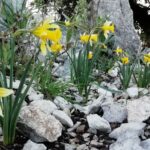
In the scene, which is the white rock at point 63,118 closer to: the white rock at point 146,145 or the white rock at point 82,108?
the white rock at point 82,108

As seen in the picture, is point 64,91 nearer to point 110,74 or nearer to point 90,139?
point 90,139

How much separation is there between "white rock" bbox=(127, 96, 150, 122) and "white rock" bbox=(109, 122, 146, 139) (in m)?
0.13

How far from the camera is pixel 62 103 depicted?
2443mm

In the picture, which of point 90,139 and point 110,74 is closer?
point 90,139

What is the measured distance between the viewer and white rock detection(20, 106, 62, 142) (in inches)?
71.0

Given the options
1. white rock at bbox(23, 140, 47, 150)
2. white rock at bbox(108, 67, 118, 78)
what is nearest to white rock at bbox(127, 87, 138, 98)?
white rock at bbox(108, 67, 118, 78)

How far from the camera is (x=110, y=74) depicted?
3711mm

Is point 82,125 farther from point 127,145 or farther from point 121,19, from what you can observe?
point 121,19

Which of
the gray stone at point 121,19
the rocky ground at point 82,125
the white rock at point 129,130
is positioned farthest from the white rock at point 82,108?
the gray stone at point 121,19

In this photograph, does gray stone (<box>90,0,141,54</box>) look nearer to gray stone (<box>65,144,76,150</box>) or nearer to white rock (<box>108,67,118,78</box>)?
white rock (<box>108,67,118,78</box>)

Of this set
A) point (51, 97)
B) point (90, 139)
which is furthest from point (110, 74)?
point (90, 139)

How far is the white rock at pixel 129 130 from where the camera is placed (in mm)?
1924

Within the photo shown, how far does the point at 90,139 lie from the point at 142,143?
283 mm

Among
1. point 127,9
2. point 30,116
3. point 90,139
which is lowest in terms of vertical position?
point 90,139
